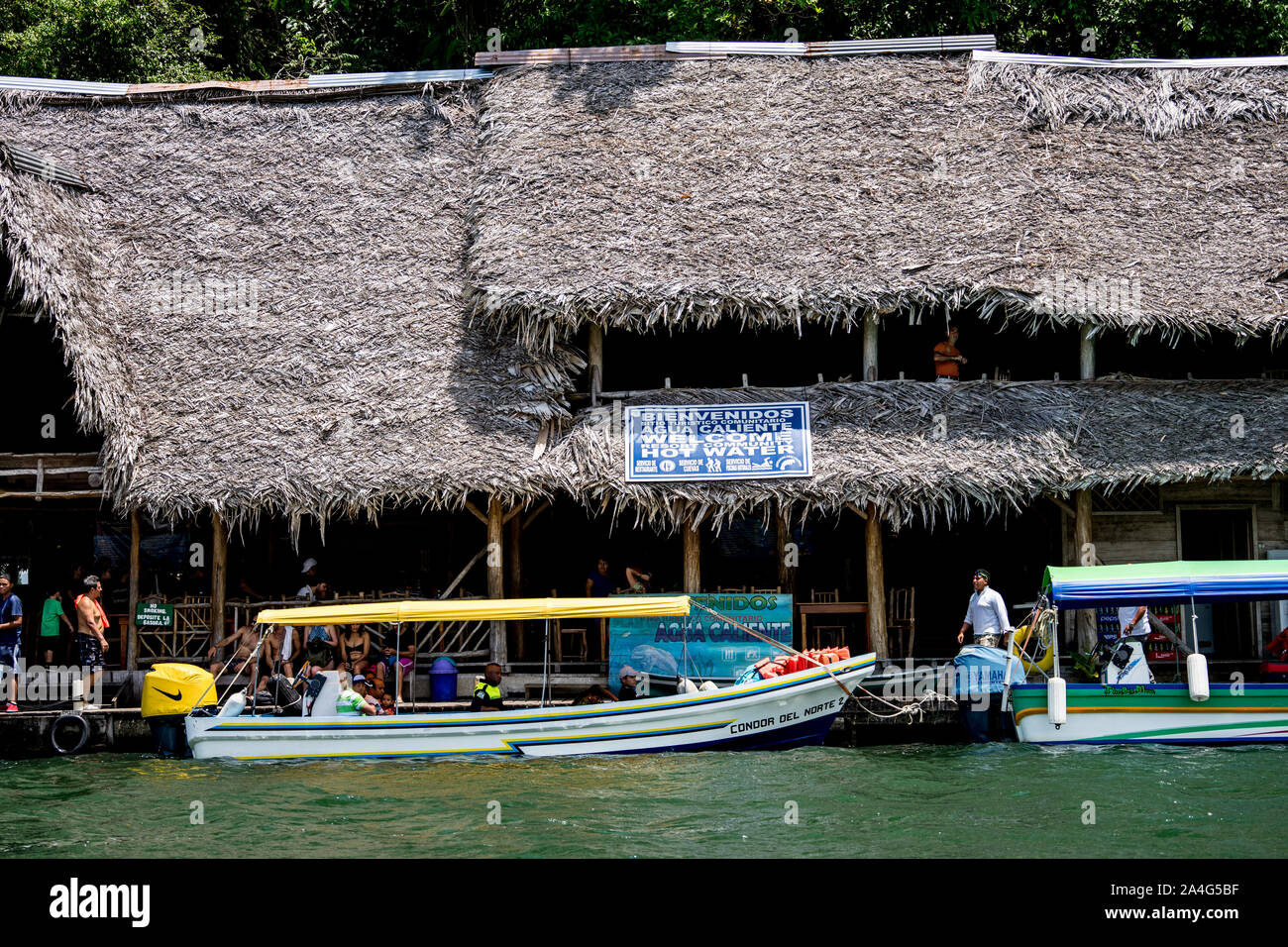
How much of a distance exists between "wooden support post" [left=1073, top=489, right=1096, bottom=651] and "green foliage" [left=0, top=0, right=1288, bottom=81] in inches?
491

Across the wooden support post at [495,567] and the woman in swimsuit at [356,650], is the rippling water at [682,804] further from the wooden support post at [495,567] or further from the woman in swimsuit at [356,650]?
the wooden support post at [495,567]

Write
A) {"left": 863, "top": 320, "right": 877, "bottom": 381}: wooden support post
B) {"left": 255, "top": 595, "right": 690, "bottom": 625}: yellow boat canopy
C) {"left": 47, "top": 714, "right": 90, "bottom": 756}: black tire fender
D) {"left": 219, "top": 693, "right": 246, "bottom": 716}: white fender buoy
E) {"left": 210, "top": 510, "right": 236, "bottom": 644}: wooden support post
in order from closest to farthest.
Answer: {"left": 255, "top": 595, "right": 690, "bottom": 625}: yellow boat canopy, {"left": 219, "top": 693, "right": 246, "bottom": 716}: white fender buoy, {"left": 47, "top": 714, "right": 90, "bottom": 756}: black tire fender, {"left": 210, "top": 510, "right": 236, "bottom": 644}: wooden support post, {"left": 863, "top": 320, "right": 877, "bottom": 381}: wooden support post

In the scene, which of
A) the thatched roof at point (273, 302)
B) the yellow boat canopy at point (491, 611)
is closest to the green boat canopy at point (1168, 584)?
the yellow boat canopy at point (491, 611)

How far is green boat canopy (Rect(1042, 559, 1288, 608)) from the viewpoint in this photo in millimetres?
13539

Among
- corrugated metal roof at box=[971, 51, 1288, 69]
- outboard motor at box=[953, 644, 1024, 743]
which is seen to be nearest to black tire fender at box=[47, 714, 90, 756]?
outboard motor at box=[953, 644, 1024, 743]

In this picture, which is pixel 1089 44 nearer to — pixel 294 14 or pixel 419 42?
pixel 419 42

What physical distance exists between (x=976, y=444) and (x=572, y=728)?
6000mm

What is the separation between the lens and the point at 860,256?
1625 centimetres

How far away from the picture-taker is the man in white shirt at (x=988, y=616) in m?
14.9

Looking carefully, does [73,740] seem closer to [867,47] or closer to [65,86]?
[65,86]

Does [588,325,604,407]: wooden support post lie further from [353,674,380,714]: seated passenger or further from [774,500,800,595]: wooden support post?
[353,674,380,714]: seated passenger

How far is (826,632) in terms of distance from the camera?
54.8 feet

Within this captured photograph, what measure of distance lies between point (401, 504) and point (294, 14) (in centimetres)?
1707
